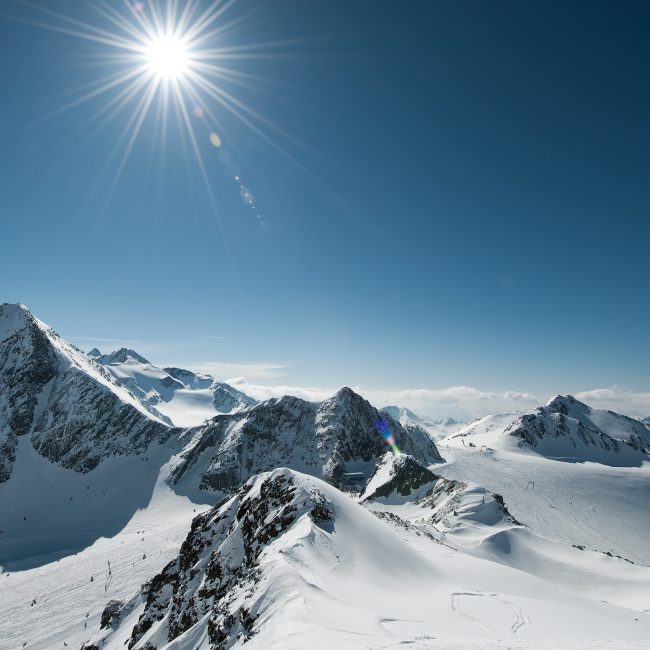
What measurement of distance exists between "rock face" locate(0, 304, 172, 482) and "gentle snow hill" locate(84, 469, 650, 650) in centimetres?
9171

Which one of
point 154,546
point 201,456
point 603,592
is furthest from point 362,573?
point 201,456

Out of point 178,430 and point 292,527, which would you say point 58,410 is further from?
point 292,527

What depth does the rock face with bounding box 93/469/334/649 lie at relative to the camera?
24484 mm

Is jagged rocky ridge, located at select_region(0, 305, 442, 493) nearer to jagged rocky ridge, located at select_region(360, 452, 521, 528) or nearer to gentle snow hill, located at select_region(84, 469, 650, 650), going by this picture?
jagged rocky ridge, located at select_region(360, 452, 521, 528)

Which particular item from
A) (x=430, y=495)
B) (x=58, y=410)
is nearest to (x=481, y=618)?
(x=430, y=495)

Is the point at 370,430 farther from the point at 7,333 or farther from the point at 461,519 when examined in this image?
the point at 7,333

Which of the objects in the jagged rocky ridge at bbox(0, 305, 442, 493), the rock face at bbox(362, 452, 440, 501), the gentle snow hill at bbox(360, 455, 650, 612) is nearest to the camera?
the gentle snow hill at bbox(360, 455, 650, 612)

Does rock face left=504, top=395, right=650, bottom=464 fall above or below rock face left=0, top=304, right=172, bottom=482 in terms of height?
below

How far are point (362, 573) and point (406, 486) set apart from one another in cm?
4744

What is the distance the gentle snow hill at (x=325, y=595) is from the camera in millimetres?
14273

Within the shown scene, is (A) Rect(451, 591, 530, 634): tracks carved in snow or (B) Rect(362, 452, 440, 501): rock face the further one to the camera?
(B) Rect(362, 452, 440, 501): rock face

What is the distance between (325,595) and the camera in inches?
656

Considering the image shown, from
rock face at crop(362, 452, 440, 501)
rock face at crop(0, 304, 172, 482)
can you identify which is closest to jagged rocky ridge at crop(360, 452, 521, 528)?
rock face at crop(362, 452, 440, 501)

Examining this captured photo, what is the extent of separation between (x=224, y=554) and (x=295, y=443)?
82.0 m
